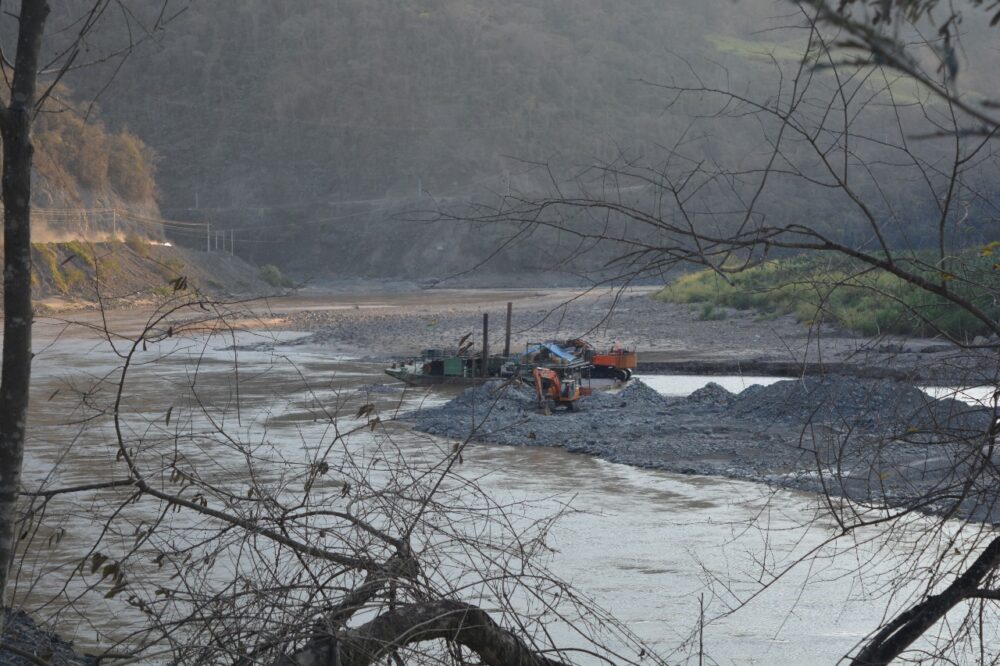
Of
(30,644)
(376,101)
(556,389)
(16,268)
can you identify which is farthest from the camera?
(376,101)

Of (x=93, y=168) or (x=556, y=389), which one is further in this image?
(x=93, y=168)

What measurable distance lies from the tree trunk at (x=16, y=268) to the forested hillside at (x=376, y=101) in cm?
8013

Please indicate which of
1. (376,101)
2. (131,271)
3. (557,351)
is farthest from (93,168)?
(557,351)

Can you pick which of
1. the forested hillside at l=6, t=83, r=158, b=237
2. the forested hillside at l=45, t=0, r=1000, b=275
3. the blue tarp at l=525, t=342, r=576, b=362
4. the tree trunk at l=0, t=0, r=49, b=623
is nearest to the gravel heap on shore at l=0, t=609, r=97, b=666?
the tree trunk at l=0, t=0, r=49, b=623

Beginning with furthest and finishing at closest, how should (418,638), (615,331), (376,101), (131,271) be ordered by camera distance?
(376,101) → (131,271) → (615,331) → (418,638)

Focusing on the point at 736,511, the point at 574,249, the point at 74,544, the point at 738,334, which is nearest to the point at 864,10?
the point at 574,249

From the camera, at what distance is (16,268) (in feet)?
8.93

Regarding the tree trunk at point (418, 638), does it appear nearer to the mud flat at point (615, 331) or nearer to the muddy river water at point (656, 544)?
the muddy river water at point (656, 544)

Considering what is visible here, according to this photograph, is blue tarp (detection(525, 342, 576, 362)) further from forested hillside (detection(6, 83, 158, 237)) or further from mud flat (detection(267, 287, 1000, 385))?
forested hillside (detection(6, 83, 158, 237))

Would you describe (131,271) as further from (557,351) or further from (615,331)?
(557,351)

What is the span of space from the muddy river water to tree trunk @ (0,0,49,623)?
66cm

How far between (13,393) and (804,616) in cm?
731

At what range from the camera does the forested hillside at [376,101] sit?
92.8 m

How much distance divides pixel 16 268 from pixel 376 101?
4330 inches
